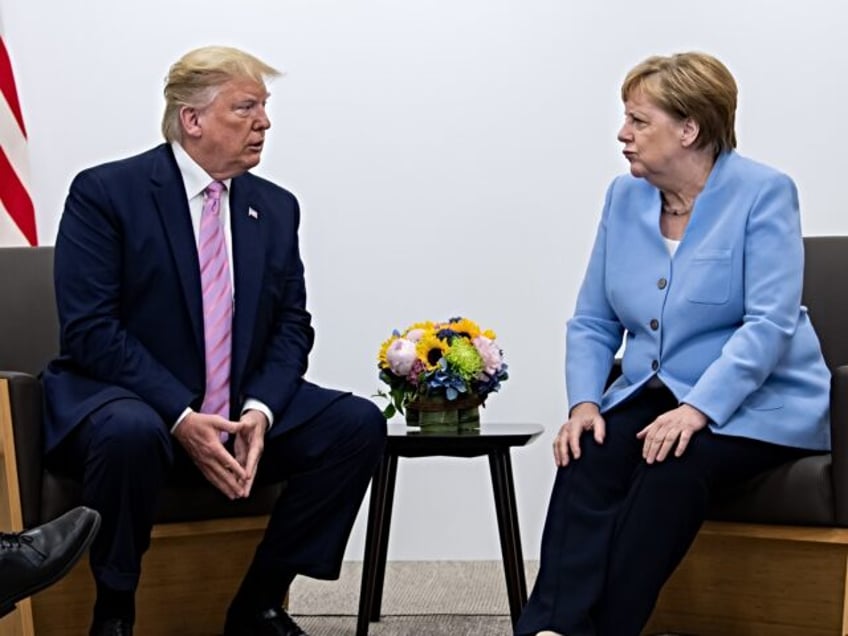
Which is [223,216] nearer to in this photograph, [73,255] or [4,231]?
[73,255]

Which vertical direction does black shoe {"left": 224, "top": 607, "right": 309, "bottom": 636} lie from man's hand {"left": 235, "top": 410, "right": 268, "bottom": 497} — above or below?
below

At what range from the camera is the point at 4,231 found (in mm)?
4168

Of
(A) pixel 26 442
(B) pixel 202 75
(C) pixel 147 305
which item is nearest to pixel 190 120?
(B) pixel 202 75

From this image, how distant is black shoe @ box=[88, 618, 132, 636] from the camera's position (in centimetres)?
279

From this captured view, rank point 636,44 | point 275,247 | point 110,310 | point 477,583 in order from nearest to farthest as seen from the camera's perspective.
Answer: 1. point 110,310
2. point 275,247
3. point 477,583
4. point 636,44

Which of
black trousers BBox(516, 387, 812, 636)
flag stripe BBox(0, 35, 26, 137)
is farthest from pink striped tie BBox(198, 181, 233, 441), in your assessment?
flag stripe BBox(0, 35, 26, 137)

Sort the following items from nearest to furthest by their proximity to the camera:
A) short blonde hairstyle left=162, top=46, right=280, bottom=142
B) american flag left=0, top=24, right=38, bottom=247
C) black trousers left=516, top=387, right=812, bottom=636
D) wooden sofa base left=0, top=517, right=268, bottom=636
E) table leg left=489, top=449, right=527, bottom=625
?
black trousers left=516, top=387, right=812, bottom=636
wooden sofa base left=0, top=517, right=268, bottom=636
short blonde hairstyle left=162, top=46, right=280, bottom=142
table leg left=489, top=449, right=527, bottom=625
american flag left=0, top=24, right=38, bottom=247

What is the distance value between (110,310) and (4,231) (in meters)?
1.30

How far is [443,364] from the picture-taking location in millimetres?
3285

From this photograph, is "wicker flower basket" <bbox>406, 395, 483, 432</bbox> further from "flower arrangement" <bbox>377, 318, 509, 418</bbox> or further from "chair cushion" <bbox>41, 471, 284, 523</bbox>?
"chair cushion" <bbox>41, 471, 284, 523</bbox>

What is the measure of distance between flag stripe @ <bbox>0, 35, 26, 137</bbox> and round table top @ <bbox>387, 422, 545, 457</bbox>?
5.55 feet

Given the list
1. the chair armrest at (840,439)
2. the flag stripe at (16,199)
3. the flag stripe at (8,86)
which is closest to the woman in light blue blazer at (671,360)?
the chair armrest at (840,439)

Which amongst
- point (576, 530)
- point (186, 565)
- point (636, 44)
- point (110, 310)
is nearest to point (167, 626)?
point (186, 565)

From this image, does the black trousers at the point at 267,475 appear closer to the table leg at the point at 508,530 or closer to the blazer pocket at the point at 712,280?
the table leg at the point at 508,530
